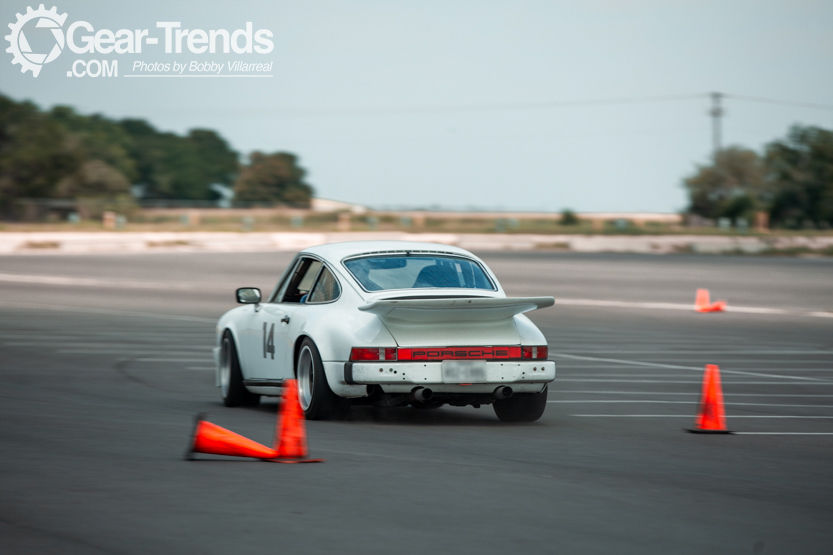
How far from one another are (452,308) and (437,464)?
1.74m

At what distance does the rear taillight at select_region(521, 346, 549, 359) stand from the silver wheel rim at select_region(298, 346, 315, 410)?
1.63m

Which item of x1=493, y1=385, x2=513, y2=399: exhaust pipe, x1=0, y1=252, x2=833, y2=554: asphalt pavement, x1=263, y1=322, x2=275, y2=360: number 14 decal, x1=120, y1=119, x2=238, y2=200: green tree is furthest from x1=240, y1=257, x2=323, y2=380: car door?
x1=120, y1=119, x2=238, y2=200: green tree

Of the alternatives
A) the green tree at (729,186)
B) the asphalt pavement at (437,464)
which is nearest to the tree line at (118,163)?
the green tree at (729,186)

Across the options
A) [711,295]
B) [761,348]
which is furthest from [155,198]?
[761,348]

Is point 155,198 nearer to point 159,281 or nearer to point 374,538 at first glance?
point 159,281

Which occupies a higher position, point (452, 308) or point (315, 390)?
point (452, 308)

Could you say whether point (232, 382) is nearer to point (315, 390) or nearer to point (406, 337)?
point (315, 390)

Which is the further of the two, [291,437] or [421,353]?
[421,353]

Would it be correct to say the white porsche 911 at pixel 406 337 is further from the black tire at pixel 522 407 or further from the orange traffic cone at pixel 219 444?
the orange traffic cone at pixel 219 444

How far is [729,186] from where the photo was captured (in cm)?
8556

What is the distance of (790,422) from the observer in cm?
927

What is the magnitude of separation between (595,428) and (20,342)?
31.5ft

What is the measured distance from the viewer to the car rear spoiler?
8133mm

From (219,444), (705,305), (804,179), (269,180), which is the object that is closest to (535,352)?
(219,444)
